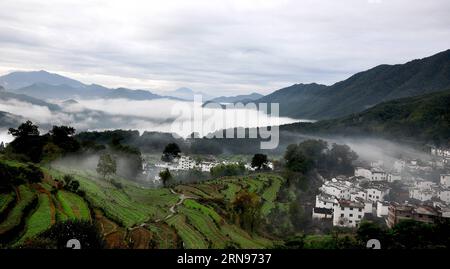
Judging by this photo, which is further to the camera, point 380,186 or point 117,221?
point 380,186

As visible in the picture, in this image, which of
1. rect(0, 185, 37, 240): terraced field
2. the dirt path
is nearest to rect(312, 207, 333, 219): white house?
the dirt path

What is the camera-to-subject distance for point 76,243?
6.98 metres

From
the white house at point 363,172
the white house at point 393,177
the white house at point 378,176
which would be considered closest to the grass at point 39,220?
the white house at point 378,176

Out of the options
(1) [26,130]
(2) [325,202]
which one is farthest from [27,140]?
(2) [325,202]

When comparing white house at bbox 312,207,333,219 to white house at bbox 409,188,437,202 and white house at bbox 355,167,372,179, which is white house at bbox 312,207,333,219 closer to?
white house at bbox 409,188,437,202

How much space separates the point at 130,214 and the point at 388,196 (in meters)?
24.2

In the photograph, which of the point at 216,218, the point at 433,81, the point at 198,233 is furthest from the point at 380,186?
the point at 433,81

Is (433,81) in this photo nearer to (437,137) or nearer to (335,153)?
(437,137)

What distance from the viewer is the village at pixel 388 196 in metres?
26.3

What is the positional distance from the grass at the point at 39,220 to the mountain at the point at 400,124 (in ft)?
237

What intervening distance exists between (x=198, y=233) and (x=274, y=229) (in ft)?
23.4

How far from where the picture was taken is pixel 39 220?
14.5 metres

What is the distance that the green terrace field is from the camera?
48.0 ft

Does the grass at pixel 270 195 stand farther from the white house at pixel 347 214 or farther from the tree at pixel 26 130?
the tree at pixel 26 130
